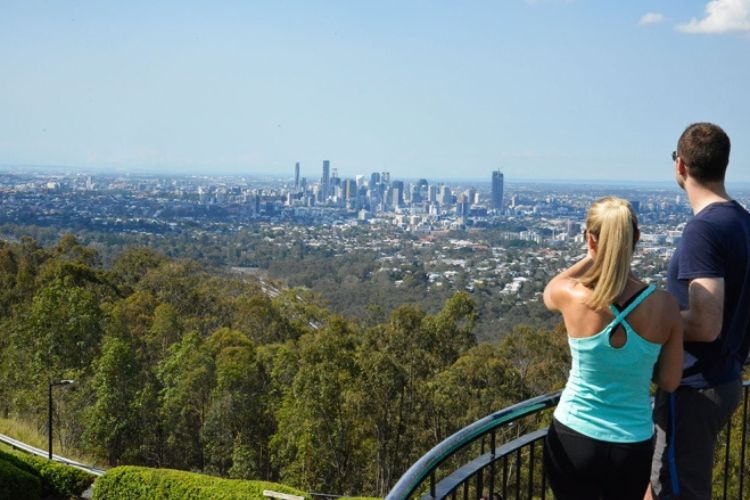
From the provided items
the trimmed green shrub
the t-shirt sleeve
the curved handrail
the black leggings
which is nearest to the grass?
the trimmed green shrub

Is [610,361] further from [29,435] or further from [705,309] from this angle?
[29,435]

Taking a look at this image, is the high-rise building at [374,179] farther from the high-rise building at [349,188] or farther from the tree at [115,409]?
the tree at [115,409]

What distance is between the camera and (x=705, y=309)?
2.38 m

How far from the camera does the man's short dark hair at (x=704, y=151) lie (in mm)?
2422

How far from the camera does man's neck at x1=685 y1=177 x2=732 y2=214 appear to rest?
8.18 feet

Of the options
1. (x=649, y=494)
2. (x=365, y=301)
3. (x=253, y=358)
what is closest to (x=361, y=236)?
(x=365, y=301)

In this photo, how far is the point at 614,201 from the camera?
2.33 m

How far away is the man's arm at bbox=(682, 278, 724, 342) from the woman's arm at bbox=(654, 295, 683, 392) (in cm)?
10

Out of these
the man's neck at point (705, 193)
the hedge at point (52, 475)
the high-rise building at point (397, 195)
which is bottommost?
the hedge at point (52, 475)

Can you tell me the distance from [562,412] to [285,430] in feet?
53.4

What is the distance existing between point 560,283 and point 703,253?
0.45m

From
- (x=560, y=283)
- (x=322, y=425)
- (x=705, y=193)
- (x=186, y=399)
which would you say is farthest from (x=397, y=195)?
(x=560, y=283)

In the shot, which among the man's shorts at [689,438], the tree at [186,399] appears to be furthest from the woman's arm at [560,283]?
the tree at [186,399]

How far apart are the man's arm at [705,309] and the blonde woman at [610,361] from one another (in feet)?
0.35
